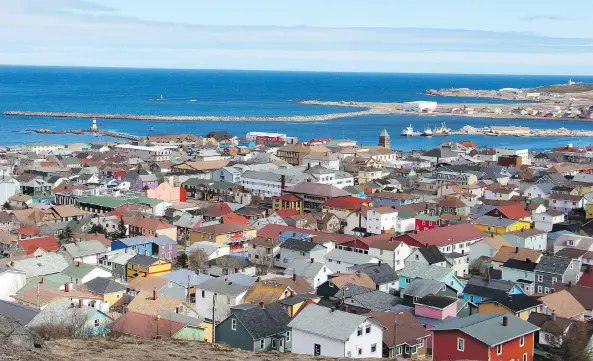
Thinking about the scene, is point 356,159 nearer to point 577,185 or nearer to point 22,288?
point 577,185

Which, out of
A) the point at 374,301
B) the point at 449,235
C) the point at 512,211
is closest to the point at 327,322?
the point at 374,301

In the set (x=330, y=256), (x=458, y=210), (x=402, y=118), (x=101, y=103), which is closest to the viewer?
(x=330, y=256)

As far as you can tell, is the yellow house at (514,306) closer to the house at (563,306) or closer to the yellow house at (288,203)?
the house at (563,306)

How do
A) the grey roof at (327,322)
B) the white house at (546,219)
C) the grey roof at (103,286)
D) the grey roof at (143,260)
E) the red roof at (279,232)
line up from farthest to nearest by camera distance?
the white house at (546,219)
the red roof at (279,232)
the grey roof at (143,260)
the grey roof at (103,286)
the grey roof at (327,322)

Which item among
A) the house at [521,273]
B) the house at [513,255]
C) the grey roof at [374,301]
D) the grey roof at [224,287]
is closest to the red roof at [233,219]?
the house at [513,255]

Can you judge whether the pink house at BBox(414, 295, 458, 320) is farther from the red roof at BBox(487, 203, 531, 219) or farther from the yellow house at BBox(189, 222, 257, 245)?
the red roof at BBox(487, 203, 531, 219)

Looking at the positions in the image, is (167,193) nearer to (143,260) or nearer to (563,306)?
(143,260)

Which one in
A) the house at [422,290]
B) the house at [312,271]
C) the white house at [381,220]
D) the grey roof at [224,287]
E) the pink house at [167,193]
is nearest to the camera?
the house at [422,290]

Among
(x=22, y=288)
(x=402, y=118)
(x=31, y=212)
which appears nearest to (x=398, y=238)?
(x=22, y=288)
